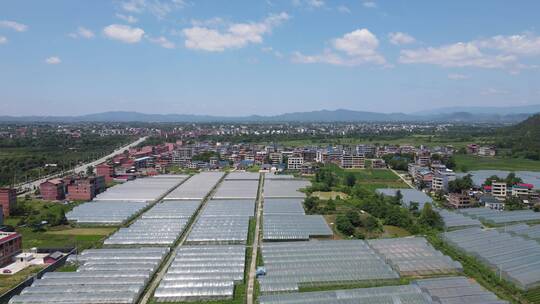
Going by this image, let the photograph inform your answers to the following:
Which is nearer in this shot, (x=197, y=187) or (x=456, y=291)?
(x=456, y=291)

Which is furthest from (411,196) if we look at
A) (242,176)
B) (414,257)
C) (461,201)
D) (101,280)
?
(101,280)

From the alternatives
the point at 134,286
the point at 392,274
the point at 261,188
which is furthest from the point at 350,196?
the point at 134,286

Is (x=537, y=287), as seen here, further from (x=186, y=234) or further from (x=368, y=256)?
(x=186, y=234)

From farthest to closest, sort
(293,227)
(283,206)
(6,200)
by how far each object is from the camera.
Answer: (283,206), (6,200), (293,227)

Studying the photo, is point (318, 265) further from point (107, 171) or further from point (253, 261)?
point (107, 171)

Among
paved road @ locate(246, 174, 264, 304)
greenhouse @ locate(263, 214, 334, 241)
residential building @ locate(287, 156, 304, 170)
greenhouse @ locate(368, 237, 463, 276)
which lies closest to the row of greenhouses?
paved road @ locate(246, 174, 264, 304)

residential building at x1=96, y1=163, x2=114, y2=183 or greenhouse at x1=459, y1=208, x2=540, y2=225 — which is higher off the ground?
residential building at x1=96, y1=163, x2=114, y2=183

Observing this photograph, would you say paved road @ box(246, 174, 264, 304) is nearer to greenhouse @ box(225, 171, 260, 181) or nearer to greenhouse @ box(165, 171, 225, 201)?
greenhouse @ box(165, 171, 225, 201)
